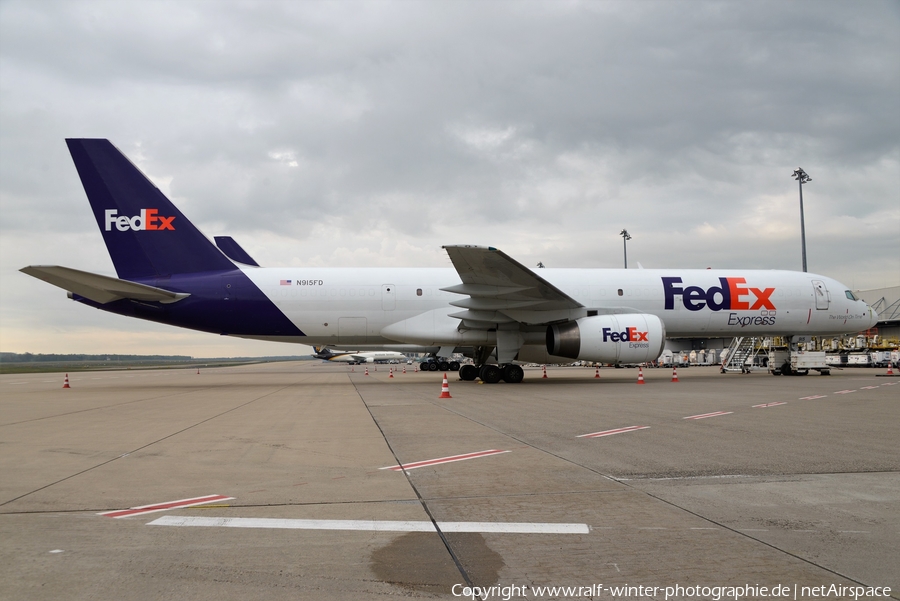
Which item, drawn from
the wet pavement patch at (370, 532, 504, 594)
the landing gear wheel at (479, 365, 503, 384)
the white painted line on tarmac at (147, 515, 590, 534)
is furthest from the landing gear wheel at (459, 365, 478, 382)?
the wet pavement patch at (370, 532, 504, 594)

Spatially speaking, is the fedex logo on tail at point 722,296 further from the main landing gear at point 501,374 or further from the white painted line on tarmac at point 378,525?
the white painted line on tarmac at point 378,525

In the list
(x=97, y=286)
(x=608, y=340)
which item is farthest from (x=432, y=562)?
(x=97, y=286)

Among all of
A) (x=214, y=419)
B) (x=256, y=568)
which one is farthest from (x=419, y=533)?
(x=214, y=419)

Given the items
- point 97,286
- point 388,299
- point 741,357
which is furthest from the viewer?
point 741,357

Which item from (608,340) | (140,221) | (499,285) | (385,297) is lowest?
(608,340)

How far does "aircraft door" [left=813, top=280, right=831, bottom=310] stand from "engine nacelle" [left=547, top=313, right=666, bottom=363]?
789 centimetres

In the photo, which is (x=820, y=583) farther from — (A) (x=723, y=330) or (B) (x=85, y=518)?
(A) (x=723, y=330)

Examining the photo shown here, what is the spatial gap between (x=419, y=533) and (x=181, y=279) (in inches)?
669

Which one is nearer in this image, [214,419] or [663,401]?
[214,419]

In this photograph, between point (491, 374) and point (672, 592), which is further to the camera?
point (491, 374)

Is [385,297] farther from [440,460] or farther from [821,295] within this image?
[821,295]

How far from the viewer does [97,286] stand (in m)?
16.7

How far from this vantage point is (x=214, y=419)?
10.2 m

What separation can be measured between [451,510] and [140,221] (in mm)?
17378
